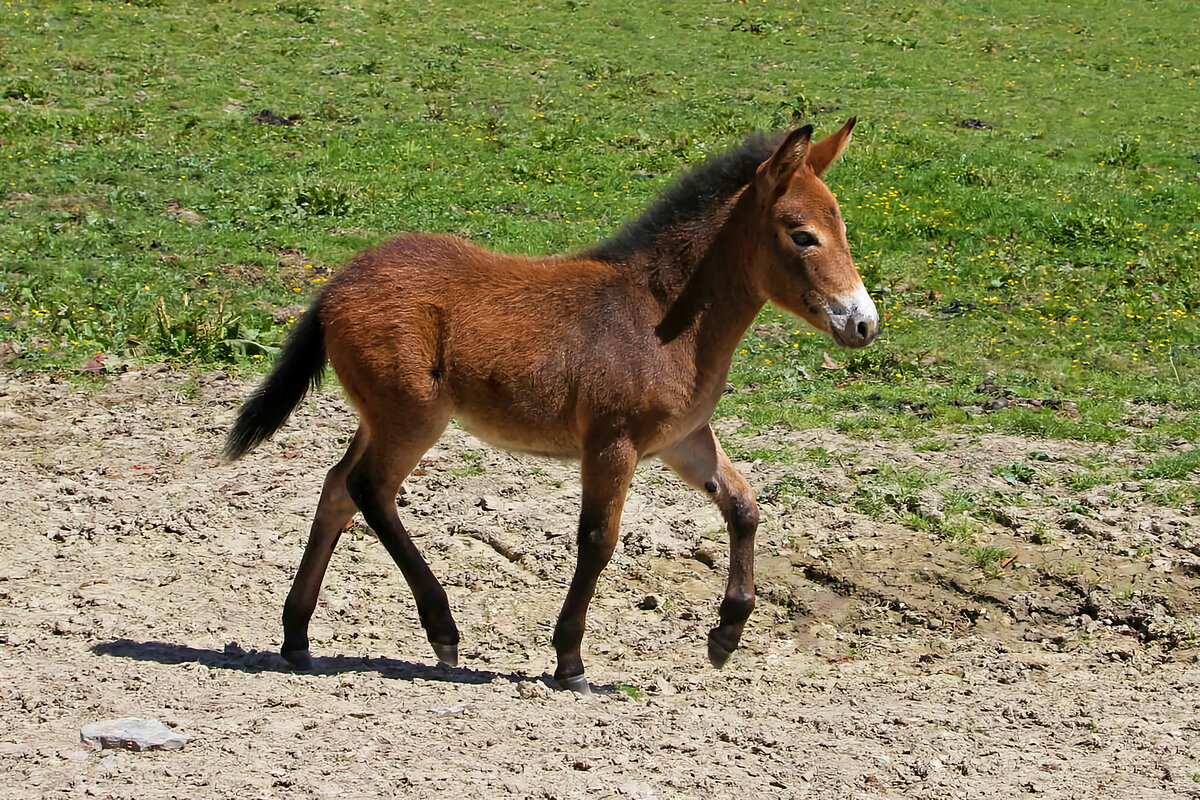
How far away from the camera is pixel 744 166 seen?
5.85 metres

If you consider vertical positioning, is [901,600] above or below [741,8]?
below

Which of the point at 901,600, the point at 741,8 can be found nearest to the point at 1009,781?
the point at 901,600

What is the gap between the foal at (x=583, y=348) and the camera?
18.2 feet

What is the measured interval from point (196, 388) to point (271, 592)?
125 inches

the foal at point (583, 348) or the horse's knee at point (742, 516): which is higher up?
the foal at point (583, 348)

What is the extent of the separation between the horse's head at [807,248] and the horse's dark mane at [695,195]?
0.78 feet

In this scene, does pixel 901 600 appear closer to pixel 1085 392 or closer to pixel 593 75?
pixel 1085 392

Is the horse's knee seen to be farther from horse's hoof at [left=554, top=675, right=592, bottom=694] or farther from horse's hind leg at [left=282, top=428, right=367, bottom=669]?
horse's hind leg at [left=282, top=428, right=367, bottom=669]

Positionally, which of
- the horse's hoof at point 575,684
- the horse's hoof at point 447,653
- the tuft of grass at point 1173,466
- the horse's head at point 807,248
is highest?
the horse's head at point 807,248

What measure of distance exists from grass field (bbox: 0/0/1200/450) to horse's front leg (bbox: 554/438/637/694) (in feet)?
12.3

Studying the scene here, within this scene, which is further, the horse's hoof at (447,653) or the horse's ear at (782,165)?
the horse's hoof at (447,653)

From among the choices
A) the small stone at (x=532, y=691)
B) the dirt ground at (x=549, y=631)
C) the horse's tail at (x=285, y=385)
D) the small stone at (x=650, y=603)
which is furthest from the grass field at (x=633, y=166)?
the small stone at (x=532, y=691)

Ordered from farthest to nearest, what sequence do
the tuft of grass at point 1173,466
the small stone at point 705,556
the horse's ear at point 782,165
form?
the tuft of grass at point 1173,466 → the small stone at point 705,556 → the horse's ear at point 782,165

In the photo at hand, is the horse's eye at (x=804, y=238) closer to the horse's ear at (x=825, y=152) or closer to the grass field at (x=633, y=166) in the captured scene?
the horse's ear at (x=825, y=152)
